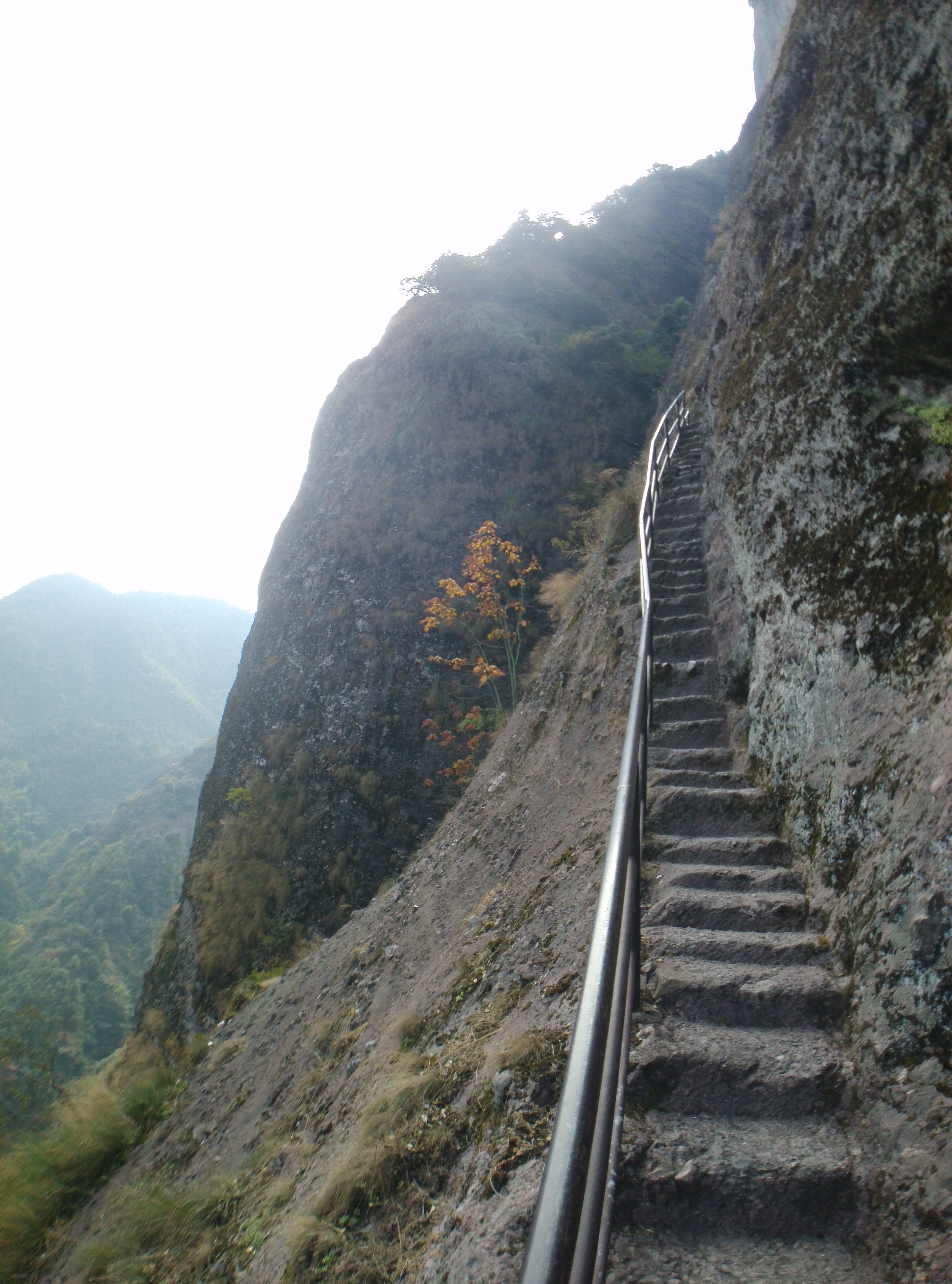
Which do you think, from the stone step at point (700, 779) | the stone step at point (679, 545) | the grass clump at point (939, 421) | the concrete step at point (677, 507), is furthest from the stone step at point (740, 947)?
the concrete step at point (677, 507)

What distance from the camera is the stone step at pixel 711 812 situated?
4.05 m

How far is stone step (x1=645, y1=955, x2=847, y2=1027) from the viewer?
267 cm

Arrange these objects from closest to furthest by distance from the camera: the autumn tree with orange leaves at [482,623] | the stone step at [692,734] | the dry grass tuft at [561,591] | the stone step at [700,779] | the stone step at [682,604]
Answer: the stone step at [700,779]
the stone step at [692,734]
the stone step at [682,604]
the dry grass tuft at [561,591]
the autumn tree with orange leaves at [482,623]

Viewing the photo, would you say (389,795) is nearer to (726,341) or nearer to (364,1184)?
(726,341)

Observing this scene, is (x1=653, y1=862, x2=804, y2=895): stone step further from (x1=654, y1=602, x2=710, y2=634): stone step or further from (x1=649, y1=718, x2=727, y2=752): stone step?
(x1=654, y1=602, x2=710, y2=634): stone step

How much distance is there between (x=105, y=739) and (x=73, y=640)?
2090 inches

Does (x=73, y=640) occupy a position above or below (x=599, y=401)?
above

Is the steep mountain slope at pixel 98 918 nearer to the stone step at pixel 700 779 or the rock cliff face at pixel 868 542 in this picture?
the stone step at pixel 700 779

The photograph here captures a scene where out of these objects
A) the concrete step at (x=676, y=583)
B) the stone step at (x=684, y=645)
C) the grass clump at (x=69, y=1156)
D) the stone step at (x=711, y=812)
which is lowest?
the grass clump at (x=69, y=1156)

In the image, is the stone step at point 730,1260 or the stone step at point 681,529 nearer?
the stone step at point 730,1260

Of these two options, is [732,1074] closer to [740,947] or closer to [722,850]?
[740,947]

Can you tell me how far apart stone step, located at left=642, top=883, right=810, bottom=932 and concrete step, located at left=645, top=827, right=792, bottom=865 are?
33 centimetres

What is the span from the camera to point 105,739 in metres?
133

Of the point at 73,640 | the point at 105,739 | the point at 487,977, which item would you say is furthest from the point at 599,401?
the point at 73,640
